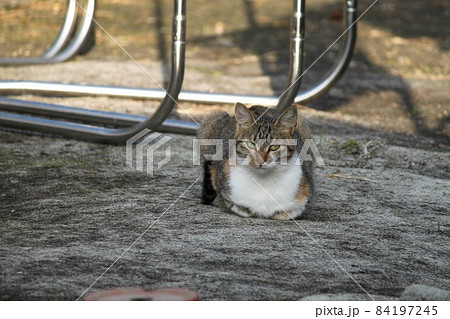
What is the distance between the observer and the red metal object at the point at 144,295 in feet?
6.08

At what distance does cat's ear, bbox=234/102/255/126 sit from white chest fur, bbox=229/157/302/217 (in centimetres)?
17

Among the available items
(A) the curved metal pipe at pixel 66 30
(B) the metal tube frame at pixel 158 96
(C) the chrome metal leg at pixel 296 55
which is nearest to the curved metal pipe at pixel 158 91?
(B) the metal tube frame at pixel 158 96

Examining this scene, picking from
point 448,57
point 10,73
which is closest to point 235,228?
point 10,73

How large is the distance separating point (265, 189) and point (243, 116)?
28 cm

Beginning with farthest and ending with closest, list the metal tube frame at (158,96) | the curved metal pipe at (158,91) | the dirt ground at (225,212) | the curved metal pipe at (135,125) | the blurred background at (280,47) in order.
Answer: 1. the blurred background at (280,47)
2. the curved metal pipe at (158,91)
3. the metal tube frame at (158,96)
4. the curved metal pipe at (135,125)
5. the dirt ground at (225,212)

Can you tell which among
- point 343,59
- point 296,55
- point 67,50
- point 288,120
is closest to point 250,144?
point 288,120

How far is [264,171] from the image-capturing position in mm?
2613

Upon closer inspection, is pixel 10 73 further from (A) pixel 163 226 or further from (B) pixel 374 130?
(A) pixel 163 226

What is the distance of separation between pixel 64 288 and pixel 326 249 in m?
0.85
